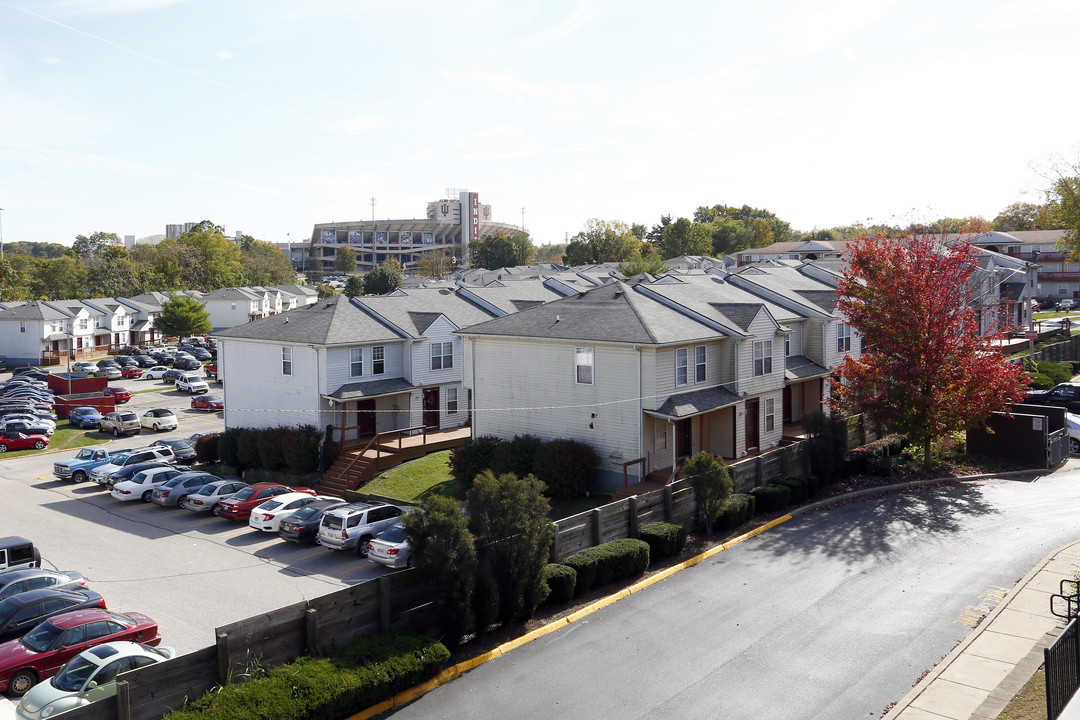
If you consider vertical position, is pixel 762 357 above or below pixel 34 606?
above

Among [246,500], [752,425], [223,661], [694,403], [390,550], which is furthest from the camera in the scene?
[752,425]

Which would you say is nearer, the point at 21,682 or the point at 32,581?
the point at 21,682

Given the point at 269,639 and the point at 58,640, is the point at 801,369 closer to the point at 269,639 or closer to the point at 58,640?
the point at 269,639

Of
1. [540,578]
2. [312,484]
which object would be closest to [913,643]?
[540,578]

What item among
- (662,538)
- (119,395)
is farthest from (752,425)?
(119,395)

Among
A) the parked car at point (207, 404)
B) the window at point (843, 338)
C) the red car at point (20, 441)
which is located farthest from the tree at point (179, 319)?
the window at point (843, 338)

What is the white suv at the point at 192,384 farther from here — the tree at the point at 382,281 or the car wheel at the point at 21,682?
the car wheel at the point at 21,682

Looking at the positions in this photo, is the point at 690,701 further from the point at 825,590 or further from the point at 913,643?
the point at 825,590
